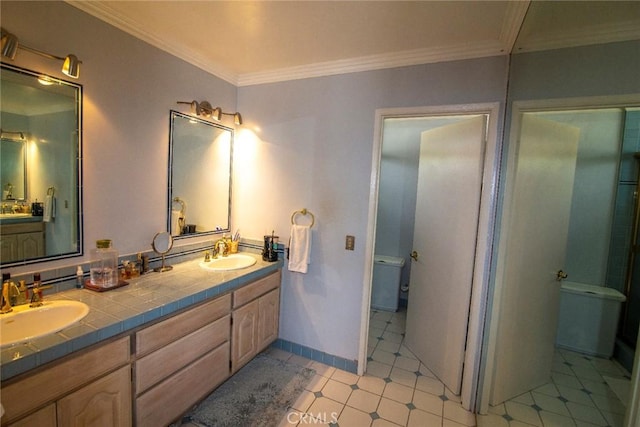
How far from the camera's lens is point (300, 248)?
2334 mm

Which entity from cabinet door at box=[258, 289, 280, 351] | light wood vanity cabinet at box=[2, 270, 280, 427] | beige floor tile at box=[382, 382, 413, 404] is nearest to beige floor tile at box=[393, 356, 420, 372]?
beige floor tile at box=[382, 382, 413, 404]

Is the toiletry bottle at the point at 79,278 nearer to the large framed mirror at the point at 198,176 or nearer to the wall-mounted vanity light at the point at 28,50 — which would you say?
the large framed mirror at the point at 198,176

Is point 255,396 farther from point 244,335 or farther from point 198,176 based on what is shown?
point 198,176

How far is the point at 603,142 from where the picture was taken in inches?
63.1

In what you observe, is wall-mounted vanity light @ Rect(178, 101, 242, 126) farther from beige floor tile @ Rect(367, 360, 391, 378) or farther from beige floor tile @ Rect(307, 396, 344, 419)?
beige floor tile @ Rect(367, 360, 391, 378)

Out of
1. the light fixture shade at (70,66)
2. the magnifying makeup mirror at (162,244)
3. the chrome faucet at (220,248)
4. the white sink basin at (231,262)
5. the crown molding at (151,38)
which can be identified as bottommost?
the white sink basin at (231,262)

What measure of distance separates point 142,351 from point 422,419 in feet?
5.71

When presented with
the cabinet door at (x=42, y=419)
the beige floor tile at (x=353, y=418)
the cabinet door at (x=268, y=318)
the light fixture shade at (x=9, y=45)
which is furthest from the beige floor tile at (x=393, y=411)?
the light fixture shade at (x=9, y=45)

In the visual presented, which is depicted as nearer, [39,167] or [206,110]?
[39,167]

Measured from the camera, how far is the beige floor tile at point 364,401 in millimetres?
1924

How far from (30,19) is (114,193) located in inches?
35.3

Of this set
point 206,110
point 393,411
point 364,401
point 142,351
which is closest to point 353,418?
point 364,401

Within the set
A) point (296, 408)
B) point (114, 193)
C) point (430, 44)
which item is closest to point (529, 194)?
point (430, 44)

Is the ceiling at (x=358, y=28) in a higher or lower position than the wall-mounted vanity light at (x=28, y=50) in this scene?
higher
